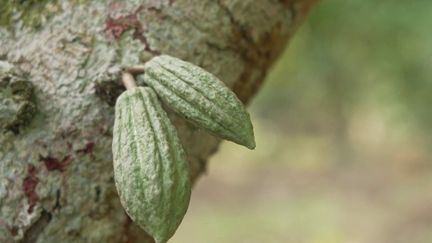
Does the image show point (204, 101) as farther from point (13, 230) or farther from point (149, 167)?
point (13, 230)

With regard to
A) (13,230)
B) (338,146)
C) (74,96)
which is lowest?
(338,146)

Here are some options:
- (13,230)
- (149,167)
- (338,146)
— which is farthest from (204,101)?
(338,146)

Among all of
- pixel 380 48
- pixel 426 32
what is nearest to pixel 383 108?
pixel 380 48

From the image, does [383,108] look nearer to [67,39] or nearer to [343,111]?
[343,111]

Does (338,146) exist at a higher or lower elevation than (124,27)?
lower

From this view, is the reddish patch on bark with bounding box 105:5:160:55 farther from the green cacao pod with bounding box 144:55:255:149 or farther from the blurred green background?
the blurred green background

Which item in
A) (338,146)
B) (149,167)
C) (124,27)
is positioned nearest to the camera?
(149,167)

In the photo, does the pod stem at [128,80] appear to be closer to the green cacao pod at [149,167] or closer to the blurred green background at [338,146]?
the green cacao pod at [149,167]
